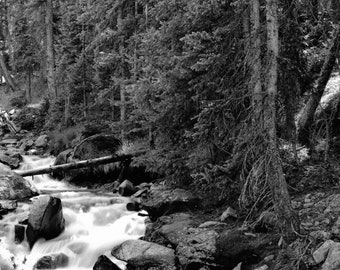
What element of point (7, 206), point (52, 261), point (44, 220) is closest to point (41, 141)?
point (7, 206)

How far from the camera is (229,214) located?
26.5ft

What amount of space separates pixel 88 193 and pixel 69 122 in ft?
28.5

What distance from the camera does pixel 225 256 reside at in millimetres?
6746

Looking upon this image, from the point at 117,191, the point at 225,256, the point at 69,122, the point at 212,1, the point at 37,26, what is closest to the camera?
the point at 225,256

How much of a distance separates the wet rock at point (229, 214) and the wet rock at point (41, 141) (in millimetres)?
15449

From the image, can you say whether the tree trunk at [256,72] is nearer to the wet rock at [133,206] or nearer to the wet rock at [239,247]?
the wet rock at [239,247]

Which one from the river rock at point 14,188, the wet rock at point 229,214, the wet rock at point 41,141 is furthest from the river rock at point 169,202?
the wet rock at point 41,141

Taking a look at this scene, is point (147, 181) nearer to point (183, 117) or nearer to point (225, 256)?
point (183, 117)

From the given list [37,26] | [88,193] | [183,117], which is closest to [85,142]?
[88,193]

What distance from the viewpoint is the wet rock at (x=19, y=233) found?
32.5ft

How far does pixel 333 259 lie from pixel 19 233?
788cm

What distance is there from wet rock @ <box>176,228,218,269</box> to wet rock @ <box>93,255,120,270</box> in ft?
5.60

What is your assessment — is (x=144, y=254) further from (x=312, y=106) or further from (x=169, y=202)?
(x=312, y=106)

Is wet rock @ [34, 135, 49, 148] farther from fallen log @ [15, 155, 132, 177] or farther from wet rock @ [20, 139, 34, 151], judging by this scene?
fallen log @ [15, 155, 132, 177]
